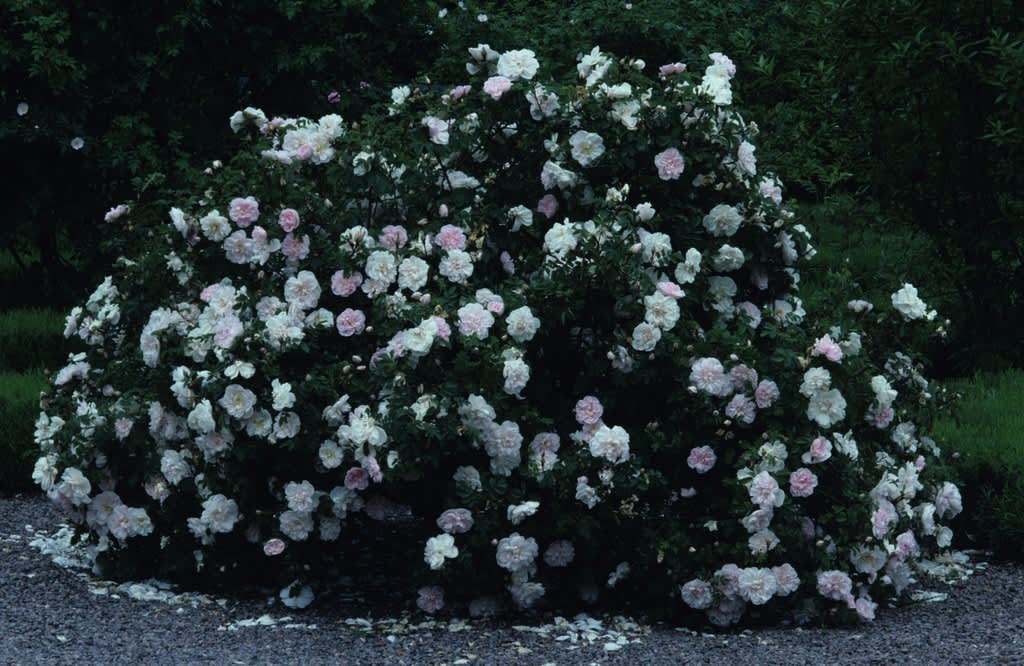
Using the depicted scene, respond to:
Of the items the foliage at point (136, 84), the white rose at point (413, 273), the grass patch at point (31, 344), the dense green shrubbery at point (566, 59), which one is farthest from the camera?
the foliage at point (136, 84)

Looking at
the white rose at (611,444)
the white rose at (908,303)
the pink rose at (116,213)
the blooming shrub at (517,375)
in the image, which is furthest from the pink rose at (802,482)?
the pink rose at (116,213)

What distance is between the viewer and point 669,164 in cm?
503

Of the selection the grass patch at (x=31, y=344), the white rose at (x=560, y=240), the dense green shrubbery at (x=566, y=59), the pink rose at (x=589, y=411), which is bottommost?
the pink rose at (x=589, y=411)

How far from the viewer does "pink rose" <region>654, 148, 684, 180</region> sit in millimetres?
5031

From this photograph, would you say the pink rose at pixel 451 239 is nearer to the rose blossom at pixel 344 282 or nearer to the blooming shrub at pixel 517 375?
the blooming shrub at pixel 517 375

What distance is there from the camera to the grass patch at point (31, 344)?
8078 mm

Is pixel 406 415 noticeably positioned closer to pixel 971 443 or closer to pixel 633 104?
pixel 633 104

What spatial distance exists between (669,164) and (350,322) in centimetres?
113

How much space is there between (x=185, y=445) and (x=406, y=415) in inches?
33.9

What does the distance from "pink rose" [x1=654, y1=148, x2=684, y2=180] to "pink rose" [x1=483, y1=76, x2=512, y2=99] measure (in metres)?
0.53

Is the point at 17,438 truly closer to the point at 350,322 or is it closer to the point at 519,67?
the point at 350,322

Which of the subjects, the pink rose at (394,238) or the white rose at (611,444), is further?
the pink rose at (394,238)

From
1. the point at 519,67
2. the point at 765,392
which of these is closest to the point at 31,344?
the point at 519,67

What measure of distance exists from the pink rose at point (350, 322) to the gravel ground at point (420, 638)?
2.90 feet
